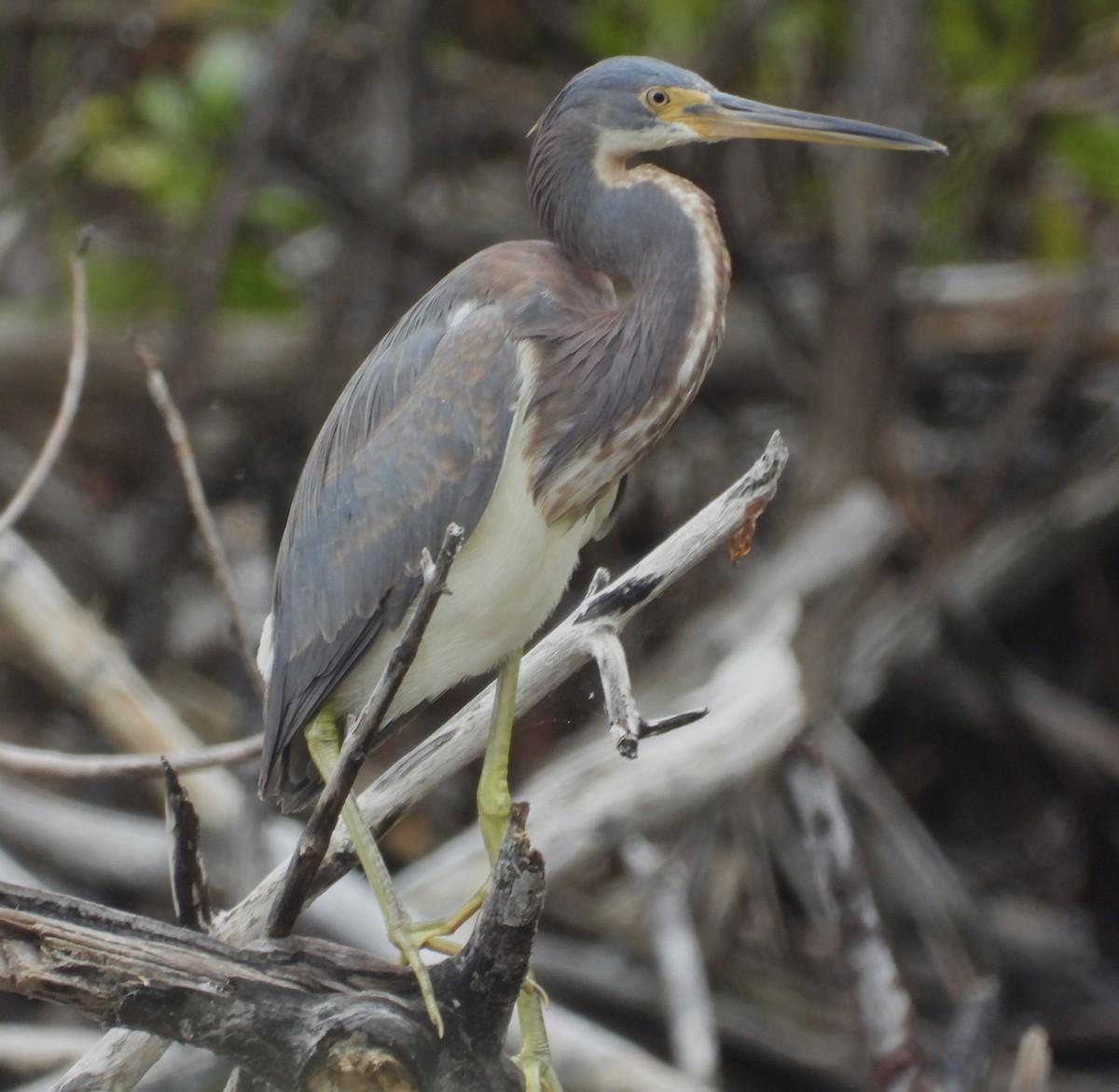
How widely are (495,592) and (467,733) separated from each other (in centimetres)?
23

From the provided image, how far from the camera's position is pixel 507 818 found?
258cm

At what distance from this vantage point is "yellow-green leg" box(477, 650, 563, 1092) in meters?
2.43

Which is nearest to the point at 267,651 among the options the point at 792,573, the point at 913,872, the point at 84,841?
the point at 84,841

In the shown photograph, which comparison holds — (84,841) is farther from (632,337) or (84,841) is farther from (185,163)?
(632,337)

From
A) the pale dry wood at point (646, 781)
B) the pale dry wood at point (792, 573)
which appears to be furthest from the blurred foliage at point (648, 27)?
the pale dry wood at point (646, 781)

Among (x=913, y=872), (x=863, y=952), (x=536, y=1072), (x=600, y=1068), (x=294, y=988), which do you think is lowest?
(x=913, y=872)

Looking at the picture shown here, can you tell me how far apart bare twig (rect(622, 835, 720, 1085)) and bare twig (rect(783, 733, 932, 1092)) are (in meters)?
0.76

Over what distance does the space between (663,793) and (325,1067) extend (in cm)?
158

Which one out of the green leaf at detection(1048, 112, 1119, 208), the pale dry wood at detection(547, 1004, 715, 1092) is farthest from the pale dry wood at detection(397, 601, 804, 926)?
the green leaf at detection(1048, 112, 1119, 208)

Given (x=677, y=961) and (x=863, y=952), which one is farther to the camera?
(x=677, y=961)

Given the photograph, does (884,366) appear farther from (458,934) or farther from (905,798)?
(458,934)

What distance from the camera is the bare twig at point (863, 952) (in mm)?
2842

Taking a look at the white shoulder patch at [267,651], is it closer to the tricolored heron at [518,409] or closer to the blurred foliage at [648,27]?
the tricolored heron at [518,409]

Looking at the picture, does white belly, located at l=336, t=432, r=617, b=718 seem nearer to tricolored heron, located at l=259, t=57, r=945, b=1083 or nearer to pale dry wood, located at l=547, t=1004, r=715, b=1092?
tricolored heron, located at l=259, t=57, r=945, b=1083
